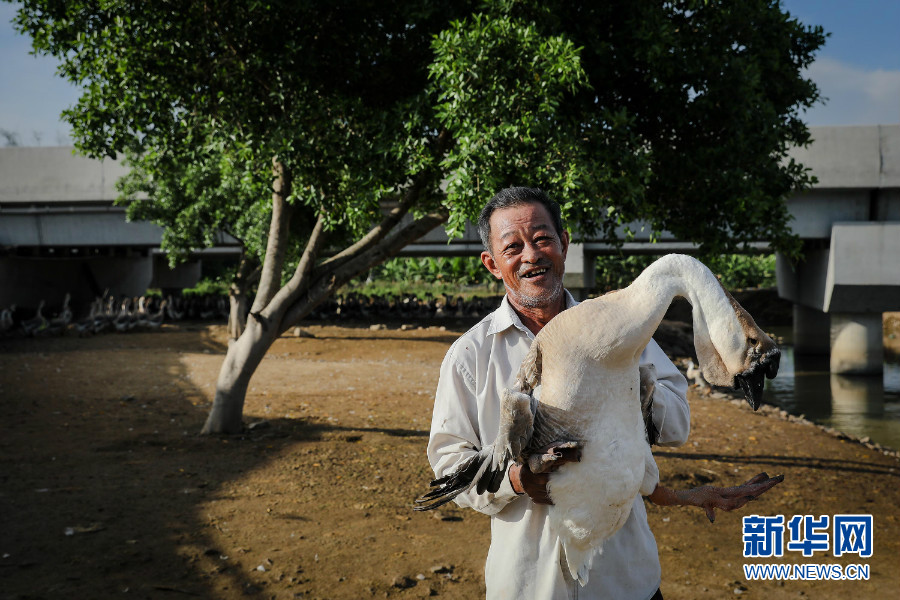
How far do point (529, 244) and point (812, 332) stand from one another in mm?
24768

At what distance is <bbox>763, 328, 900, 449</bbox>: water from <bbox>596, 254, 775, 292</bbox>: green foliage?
57.3 ft

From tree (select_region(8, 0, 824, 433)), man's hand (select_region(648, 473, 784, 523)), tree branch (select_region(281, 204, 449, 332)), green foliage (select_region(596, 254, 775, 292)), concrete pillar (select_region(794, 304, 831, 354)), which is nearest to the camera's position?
man's hand (select_region(648, 473, 784, 523))

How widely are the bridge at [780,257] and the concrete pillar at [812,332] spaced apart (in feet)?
0.11

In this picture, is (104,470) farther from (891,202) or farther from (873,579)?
(891,202)

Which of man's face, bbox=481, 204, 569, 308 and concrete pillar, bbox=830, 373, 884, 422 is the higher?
man's face, bbox=481, 204, 569, 308

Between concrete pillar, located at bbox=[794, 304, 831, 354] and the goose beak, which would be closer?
the goose beak

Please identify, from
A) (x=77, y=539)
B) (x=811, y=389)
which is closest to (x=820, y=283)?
(x=811, y=389)

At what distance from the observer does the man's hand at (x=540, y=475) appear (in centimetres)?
193

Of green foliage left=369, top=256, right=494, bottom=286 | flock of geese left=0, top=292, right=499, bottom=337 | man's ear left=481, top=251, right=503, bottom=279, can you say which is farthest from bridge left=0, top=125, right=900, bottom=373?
green foliage left=369, top=256, right=494, bottom=286

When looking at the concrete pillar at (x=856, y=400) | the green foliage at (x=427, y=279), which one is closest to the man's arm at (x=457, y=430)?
the concrete pillar at (x=856, y=400)

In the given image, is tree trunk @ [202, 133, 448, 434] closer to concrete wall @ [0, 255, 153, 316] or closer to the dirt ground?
the dirt ground

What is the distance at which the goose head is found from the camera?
1796 millimetres

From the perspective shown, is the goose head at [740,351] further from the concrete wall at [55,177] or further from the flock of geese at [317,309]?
the flock of geese at [317,309]

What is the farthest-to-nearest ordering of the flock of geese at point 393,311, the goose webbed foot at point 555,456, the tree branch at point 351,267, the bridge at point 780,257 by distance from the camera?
the flock of geese at point 393,311 < the bridge at point 780,257 < the tree branch at point 351,267 < the goose webbed foot at point 555,456
